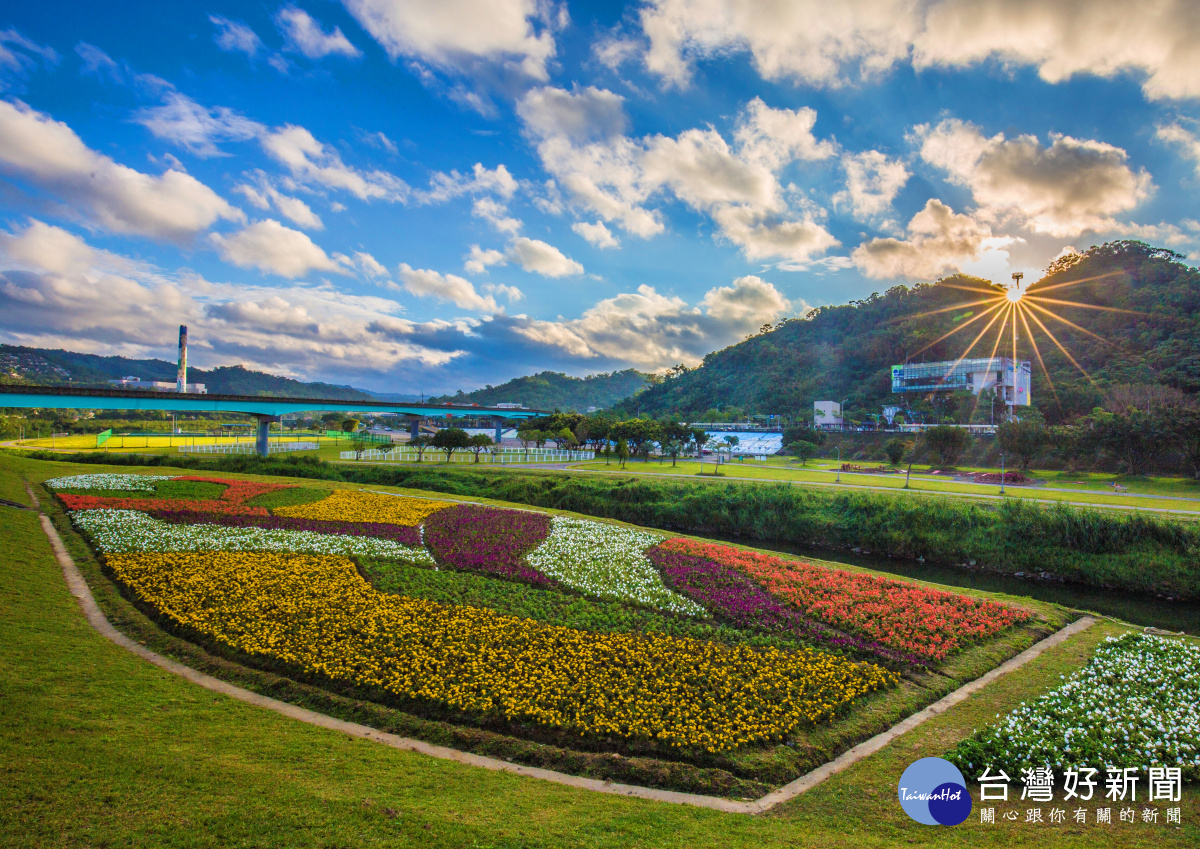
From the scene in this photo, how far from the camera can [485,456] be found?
56656mm

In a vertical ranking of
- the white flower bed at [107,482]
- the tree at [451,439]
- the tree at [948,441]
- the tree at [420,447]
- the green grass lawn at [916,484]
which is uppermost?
the tree at [948,441]

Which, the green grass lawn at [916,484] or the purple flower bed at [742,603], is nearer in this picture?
the purple flower bed at [742,603]

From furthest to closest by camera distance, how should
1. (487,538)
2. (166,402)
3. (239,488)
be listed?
(166,402)
(239,488)
(487,538)

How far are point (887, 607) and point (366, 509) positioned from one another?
20.3m

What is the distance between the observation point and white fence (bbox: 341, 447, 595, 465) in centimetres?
5169

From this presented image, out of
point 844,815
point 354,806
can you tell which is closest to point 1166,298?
point 844,815

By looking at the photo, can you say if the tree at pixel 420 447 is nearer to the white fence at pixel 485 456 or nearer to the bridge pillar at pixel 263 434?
the white fence at pixel 485 456

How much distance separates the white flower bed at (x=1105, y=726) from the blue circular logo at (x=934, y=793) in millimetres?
457

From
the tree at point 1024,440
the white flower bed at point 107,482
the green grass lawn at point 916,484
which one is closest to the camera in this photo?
the white flower bed at point 107,482

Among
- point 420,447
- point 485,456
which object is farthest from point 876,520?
point 420,447

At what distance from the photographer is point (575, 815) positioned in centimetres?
601

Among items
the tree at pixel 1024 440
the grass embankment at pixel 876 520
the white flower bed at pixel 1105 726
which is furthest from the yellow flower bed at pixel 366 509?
the tree at pixel 1024 440

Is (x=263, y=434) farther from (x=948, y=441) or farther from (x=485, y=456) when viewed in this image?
(x=948, y=441)

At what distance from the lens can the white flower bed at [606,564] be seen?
14.0 metres
